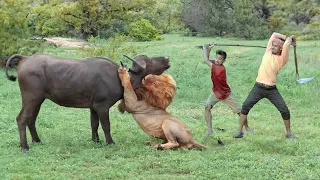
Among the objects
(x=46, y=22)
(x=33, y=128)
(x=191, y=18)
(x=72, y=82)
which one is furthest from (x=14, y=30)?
(x=191, y=18)

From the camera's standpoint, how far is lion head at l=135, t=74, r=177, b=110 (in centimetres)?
790

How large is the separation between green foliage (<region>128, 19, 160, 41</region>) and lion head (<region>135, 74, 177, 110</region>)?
2234 cm

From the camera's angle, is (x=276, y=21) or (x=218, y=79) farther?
(x=276, y=21)

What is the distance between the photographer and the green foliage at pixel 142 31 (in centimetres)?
3042

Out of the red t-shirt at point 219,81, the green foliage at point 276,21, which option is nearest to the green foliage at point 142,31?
the green foliage at point 276,21

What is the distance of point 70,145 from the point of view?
26.0 feet

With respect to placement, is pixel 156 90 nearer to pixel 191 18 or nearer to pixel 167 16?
pixel 191 18

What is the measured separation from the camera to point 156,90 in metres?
7.89

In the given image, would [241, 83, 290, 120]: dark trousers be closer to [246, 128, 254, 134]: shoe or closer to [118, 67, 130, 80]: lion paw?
[246, 128, 254, 134]: shoe

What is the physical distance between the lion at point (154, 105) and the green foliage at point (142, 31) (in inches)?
881

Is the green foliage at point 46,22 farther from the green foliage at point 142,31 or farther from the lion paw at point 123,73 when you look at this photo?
the lion paw at point 123,73

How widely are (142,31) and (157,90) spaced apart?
925 inches

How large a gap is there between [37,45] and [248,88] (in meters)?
7.86

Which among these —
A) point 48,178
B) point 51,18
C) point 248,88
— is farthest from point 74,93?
point 51,18
